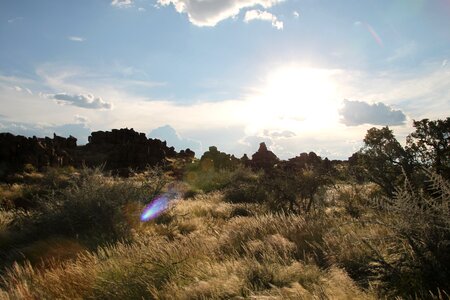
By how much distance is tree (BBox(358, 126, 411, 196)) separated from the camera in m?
14.4

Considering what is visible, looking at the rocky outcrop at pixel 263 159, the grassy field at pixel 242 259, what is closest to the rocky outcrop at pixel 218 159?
the rocky outcrop at pixel 263 159

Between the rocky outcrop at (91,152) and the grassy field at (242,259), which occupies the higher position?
the rocky outcrop at (91,152)

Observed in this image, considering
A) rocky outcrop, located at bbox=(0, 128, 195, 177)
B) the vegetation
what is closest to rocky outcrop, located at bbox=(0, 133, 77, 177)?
rocky outcrop, located at bbox=(0, 128, 195, 177)

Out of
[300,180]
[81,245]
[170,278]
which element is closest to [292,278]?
[170,278]

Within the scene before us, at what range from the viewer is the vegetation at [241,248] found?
17.1ft

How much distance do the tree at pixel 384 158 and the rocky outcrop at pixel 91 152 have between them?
14118 mm

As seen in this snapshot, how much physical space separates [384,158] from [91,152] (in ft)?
138

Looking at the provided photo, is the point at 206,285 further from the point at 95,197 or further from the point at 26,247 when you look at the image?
the point at 95,197

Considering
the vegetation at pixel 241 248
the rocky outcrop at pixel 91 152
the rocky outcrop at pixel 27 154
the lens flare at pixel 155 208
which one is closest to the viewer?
the vegetation at pixel 241 248

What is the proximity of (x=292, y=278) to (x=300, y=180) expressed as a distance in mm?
11303

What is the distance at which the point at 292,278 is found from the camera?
218 inches

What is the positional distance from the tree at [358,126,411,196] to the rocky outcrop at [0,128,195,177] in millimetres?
14118

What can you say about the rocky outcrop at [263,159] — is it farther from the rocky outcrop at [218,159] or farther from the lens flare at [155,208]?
the lens flare at [155,208]

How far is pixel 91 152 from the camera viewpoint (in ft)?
168
